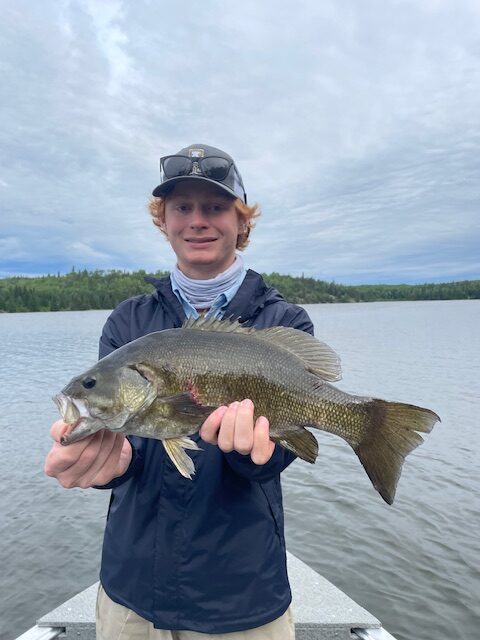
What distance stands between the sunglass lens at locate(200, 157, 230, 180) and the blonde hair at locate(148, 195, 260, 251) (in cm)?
20

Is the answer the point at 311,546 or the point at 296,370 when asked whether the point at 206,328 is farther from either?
the point at 311,546

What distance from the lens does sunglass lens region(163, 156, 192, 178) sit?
3402mm

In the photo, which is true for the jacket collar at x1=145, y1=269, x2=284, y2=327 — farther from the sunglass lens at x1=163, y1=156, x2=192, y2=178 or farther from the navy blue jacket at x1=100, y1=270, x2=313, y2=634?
the navy blue jacket at x1=100, y1=270, x2=313, y2=634

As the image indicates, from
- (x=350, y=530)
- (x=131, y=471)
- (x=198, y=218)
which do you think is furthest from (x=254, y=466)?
(x=350, y=530)

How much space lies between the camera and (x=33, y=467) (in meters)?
13.4

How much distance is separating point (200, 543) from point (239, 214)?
2.16 meters

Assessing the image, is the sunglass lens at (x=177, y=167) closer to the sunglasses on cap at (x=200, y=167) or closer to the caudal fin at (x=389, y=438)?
the sunglasses on cap at (x=200, y=167)

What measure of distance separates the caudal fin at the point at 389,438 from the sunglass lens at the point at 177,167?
1.91 m

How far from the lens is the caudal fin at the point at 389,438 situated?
2914 millimetres

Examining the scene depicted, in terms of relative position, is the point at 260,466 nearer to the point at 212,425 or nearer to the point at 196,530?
the point at 212,425

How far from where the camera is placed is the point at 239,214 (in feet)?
11.9

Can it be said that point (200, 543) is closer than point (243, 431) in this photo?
No

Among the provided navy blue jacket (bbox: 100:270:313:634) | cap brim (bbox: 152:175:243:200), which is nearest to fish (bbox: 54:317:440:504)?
navy blue jacket (bbox: 100:270:313:634)

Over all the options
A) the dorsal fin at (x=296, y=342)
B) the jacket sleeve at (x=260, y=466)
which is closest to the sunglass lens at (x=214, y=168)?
the dorsal fin at (x=296, y=342)
